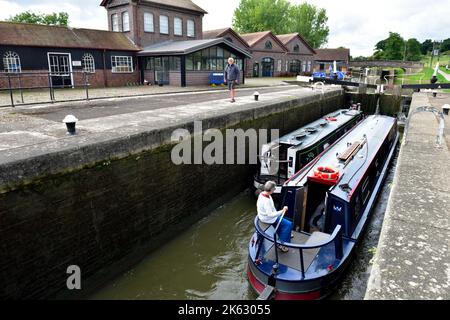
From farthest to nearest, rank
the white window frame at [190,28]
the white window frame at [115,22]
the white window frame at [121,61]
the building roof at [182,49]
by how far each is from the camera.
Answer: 1. the white window frame at [190,28]
2. the white window frame at [115,22]
3. the white window frame at [121,61]
4. the building roof at [182,49]

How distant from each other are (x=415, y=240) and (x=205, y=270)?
447cm

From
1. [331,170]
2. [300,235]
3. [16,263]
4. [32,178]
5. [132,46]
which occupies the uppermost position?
[132,46]

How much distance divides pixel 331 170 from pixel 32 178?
5.73m

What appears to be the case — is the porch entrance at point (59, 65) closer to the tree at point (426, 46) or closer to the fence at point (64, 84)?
the fence at point (64, 84)

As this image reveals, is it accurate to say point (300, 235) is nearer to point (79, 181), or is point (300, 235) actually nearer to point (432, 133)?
point (79, 181)

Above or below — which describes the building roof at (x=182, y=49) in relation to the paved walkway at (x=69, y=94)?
above

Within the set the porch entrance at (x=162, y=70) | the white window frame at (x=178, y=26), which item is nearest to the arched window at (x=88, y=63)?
the porch entrance at (x=162, y=70)

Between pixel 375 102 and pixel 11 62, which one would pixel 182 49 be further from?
pixel 375 102

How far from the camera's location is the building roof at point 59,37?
1734 cm

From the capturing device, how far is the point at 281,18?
194ft

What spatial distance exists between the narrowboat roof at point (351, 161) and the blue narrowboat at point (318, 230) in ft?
0.06
